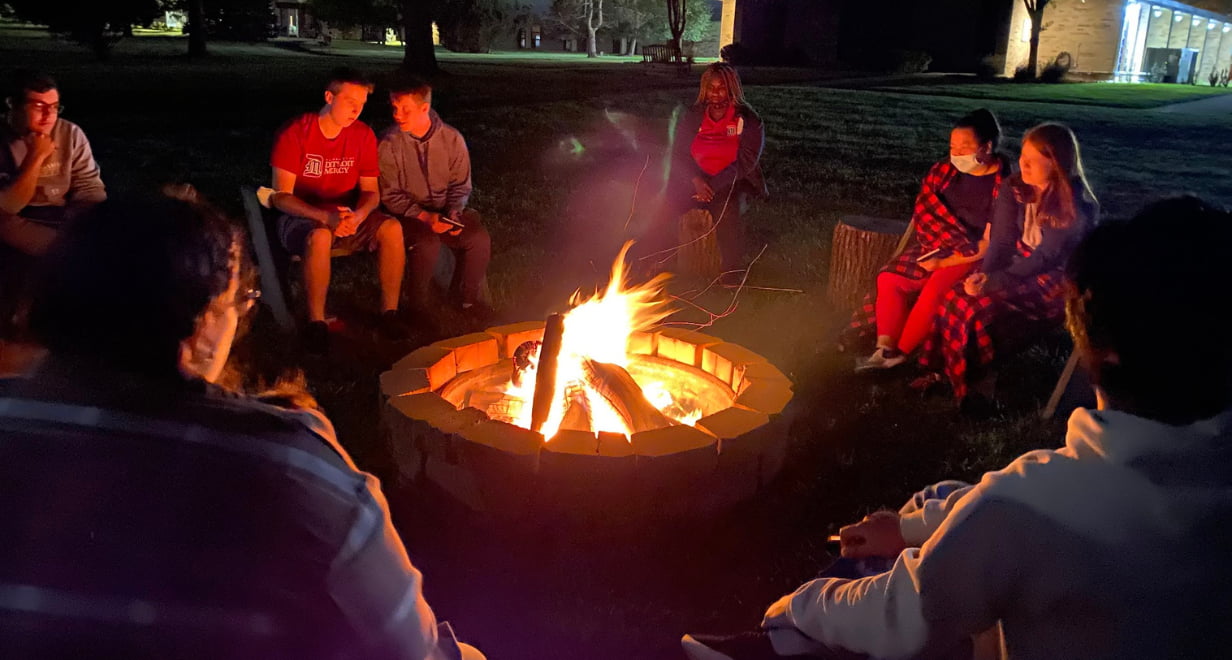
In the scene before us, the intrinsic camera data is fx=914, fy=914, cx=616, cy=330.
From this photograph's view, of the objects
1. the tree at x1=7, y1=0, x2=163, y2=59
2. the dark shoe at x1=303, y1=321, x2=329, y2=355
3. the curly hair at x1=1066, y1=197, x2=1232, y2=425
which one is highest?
the tree at x1=7, y1=0, x2=163, y2=59

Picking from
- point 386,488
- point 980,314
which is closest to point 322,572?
point 386,488

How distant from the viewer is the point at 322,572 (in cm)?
125

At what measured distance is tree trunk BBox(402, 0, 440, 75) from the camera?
24406 millimetres

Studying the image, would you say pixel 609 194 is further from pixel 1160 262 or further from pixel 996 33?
pixel 996 33

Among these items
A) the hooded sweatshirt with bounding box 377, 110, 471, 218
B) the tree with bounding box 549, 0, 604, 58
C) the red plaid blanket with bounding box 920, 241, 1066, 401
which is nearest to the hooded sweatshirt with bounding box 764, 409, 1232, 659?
the red plaid blanket with bounding box 920, 241, 1066, 401

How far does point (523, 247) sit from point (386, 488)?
3.85 meters

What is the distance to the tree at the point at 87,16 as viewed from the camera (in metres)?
26.7

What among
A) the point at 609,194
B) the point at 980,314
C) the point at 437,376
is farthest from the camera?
the point at 609,194

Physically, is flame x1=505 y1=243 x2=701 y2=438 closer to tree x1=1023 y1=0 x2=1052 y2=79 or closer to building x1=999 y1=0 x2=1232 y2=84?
tree x1=1023 y1=0 x2=1052 y2=79

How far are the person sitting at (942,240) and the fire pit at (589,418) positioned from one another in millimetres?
1306

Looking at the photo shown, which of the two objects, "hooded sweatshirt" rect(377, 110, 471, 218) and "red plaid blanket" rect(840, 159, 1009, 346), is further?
"hooded sweatshirt" rect(377, 110, 471, 218)

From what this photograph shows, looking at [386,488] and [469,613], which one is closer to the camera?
[469,613]

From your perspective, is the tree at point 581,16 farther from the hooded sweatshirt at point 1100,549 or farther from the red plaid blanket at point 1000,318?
the hooded sweatshirt at point 1100,549

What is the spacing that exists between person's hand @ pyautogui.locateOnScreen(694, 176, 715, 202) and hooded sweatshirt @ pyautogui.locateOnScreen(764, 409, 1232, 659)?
488cm
